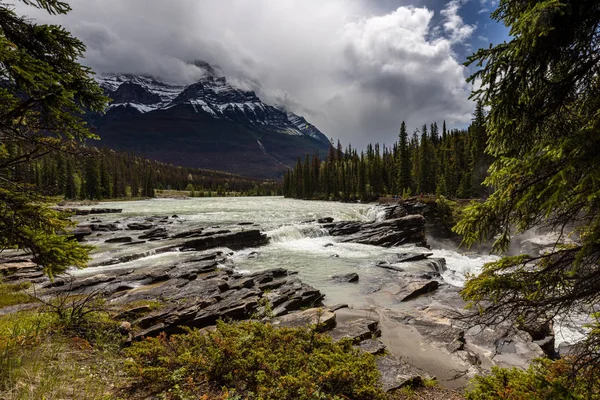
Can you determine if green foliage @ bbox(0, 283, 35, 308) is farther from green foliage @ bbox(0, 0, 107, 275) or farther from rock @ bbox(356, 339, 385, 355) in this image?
rock @ bbox(356, 339, 385, 355)

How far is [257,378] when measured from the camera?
4641 mm

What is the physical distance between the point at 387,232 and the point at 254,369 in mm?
25175

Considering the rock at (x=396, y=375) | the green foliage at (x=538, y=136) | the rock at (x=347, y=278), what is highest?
the green foliage at (x=538, y=136)

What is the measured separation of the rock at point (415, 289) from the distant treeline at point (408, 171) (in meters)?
30.0

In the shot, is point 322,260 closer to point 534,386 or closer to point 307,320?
point 307,320

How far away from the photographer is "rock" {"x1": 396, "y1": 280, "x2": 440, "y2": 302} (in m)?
13.4

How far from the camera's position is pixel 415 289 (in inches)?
541

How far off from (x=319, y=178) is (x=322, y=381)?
101 metres

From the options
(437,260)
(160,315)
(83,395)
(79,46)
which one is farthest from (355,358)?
(437,260)

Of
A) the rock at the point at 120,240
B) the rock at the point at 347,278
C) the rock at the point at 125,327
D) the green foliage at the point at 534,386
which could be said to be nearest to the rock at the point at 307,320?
the rock at the point at 125,327

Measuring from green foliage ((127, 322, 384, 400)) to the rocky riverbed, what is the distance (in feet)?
3.85

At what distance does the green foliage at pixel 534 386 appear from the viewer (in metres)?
3.09

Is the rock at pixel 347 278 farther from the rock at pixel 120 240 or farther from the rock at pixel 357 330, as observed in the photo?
the rock at pixel 120 240

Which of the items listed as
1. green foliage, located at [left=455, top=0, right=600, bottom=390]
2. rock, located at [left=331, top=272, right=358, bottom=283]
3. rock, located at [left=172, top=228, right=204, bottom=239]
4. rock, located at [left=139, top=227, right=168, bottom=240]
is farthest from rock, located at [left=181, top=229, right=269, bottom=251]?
green foliage, located at [left=455, top=0, right=600, bottom=390]
